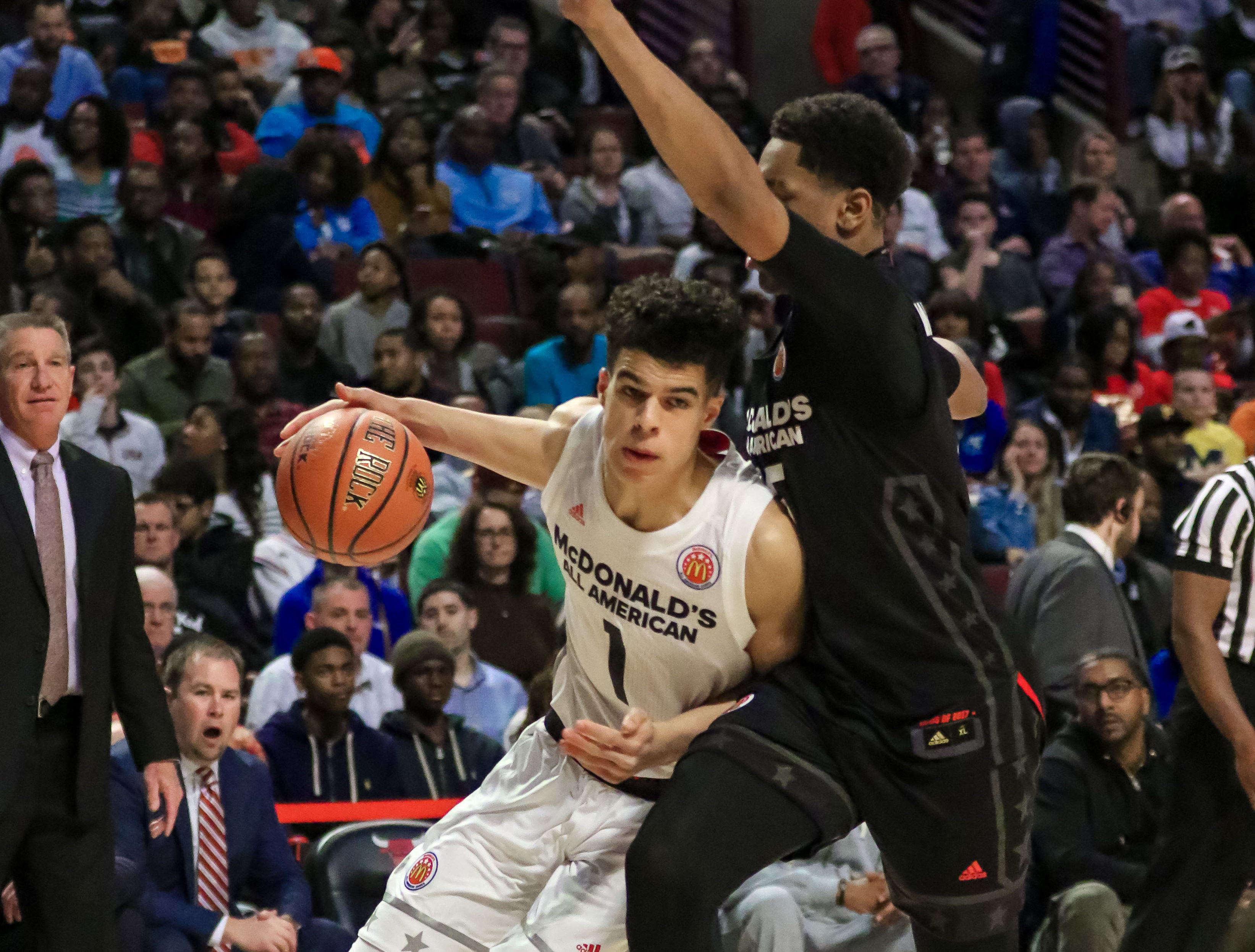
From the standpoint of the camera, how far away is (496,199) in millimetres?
10359

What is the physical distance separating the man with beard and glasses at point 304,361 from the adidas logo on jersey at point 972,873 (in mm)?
5625

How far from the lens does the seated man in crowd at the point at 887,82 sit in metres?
12.2

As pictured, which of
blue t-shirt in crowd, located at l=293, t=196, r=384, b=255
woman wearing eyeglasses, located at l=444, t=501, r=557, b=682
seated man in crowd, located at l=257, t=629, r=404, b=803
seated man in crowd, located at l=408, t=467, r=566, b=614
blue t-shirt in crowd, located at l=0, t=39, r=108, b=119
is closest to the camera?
seated man in crowd, located at l=257, t=629, r=404, b=803

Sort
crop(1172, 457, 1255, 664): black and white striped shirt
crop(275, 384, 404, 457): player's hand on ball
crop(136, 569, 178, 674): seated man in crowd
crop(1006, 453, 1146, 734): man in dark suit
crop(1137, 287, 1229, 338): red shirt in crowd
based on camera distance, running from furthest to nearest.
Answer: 1. crop(1137, 287, 1229, 338): red shirt in crowd
2. crop(136, 569, 178, 674): seated man in crowd
3. crop(1006, 453, 1146, 734): man in dark suit
4. crop(1172, 457, 1255, 664): black and white striped shirt
5. crop(275, 384, 404, 457): player's hand on ball

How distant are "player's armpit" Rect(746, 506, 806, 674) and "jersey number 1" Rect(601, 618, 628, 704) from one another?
28 cm

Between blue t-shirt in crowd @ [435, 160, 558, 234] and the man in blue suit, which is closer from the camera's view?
the man in blue suit

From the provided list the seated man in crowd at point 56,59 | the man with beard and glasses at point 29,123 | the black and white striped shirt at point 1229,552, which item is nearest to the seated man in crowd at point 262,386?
the man with beard and glasses at point 29,123

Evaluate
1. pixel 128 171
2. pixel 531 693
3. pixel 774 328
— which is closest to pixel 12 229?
pixel 128 171

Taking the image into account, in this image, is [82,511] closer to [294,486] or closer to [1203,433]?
[294,486]

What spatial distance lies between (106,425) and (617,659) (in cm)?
482

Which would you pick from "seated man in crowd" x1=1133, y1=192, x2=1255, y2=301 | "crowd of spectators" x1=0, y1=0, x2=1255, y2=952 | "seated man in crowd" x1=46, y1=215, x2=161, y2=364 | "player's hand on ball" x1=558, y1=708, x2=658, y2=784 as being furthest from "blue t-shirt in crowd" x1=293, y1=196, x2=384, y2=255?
"player's hand on ball" x1=558, y1=708, x2=658, y2=784

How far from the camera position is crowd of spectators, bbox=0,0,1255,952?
6.07 metres

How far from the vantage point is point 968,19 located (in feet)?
45.7

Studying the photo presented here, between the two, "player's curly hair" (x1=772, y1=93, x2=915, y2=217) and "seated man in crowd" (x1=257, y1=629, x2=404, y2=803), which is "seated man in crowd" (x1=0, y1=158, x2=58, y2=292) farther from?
"player's curly hair" (x1=772, y1=93, x2=915, y2=217)
